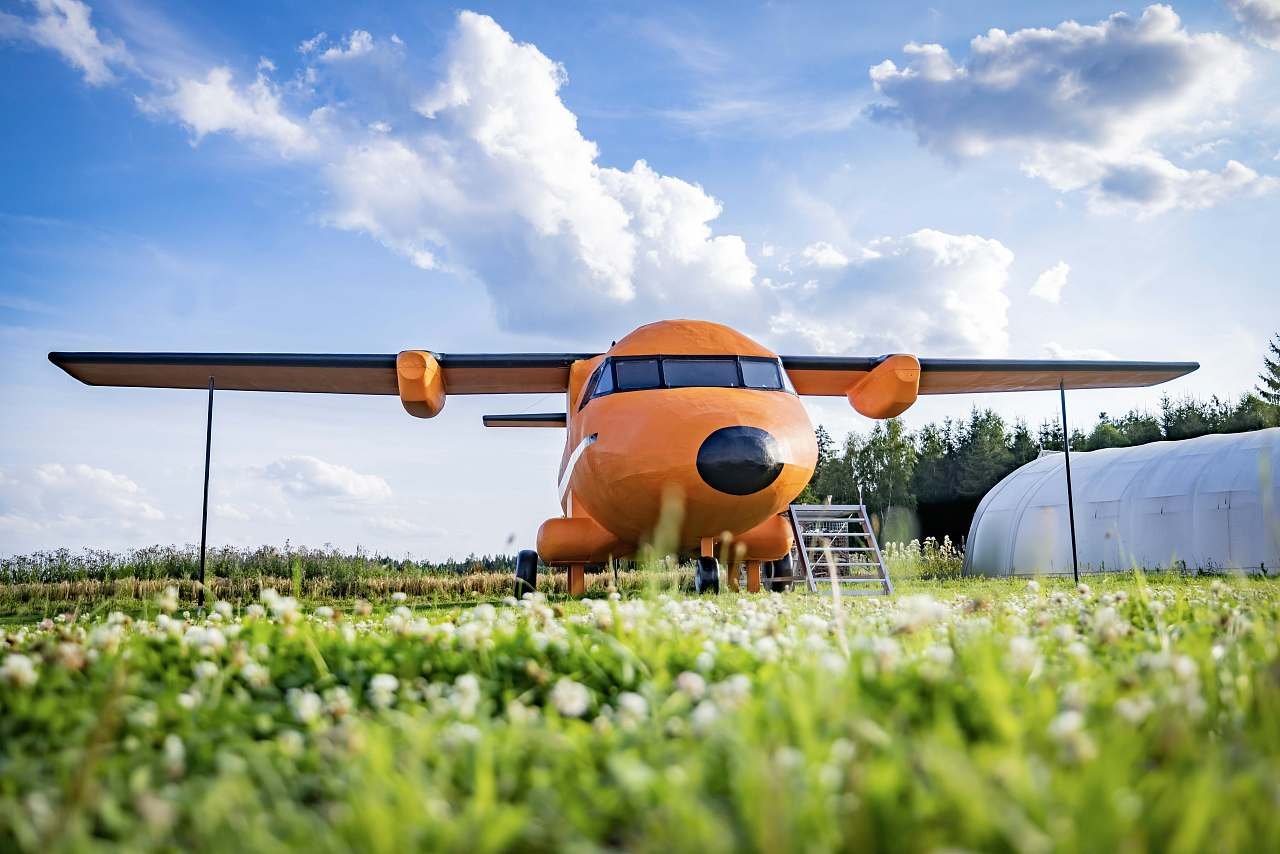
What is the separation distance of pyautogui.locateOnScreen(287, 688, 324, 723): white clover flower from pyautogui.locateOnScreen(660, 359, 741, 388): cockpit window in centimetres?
752

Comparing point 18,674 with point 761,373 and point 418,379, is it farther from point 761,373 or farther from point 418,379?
point 418,379

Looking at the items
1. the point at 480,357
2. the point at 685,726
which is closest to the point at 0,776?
the point at 685,726

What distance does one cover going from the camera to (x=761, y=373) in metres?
10.4

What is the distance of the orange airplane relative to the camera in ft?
29.3

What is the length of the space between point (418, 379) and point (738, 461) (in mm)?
5440

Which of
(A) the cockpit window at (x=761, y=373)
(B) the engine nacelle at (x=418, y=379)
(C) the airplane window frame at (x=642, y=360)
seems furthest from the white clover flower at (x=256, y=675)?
(B) the engine nacelle at (x=418, y=379)

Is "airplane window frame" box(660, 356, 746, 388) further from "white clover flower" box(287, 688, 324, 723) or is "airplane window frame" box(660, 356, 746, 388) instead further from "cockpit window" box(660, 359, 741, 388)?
"white clover flower" box(287, 688, 324, 723)

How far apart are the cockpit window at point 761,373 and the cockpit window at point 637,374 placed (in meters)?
1.07

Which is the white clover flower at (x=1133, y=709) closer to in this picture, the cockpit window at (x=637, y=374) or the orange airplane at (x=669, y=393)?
the orange airplane at (x=669, y=393)

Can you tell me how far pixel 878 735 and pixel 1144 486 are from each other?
26.4 metres

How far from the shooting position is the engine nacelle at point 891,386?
12547 millimetres

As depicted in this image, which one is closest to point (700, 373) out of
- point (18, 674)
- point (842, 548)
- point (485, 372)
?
point (485, 372)

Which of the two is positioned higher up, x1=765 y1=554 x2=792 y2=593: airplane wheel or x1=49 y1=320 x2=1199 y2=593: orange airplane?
x1=49 y1=320 x2=1199 y2=593: orange airplane

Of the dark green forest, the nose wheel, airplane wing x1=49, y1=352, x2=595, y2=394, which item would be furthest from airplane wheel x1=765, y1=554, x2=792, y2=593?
the dark green forest
